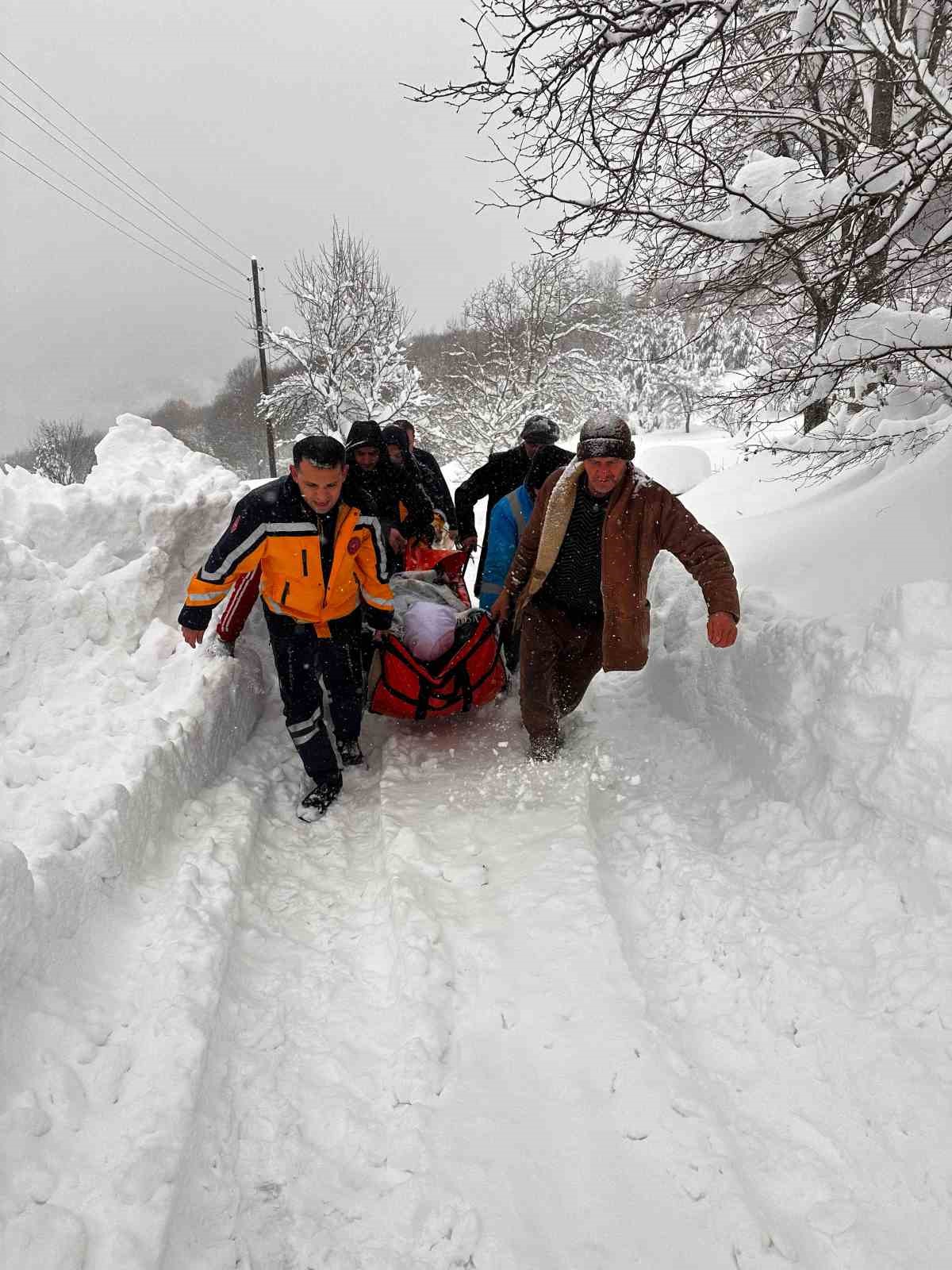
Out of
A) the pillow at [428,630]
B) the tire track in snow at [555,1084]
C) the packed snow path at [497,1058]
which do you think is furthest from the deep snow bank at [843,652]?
the pillow at [428,630]

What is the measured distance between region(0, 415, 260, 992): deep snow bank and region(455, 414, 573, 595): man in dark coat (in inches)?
73.5

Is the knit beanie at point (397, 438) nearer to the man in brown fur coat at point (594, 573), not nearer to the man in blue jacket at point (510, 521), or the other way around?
the man in blue jacket at point (510, 521)

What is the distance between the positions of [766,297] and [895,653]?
254 cm

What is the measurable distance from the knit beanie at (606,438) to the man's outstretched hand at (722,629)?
3.05 ft

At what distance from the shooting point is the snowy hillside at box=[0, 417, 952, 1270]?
176cm

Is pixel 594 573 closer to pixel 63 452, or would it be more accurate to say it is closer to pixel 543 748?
pixel 543 748

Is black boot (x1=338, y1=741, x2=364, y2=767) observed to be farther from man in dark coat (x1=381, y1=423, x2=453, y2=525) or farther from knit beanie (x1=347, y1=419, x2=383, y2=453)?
man in dark coat (x1=381, y1=423, x2=453, y2=525)

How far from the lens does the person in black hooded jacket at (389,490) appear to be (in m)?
5.18

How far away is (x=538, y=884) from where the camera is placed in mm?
2975

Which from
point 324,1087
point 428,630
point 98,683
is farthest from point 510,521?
point 324,1087

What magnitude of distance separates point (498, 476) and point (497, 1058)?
170 inches

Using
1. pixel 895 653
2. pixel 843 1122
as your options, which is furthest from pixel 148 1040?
pixel 895 653

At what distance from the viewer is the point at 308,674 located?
3754 millimetres

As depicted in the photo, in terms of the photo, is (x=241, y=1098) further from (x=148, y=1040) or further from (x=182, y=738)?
(x=182, y=738)
